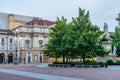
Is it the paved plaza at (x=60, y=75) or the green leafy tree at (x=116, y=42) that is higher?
the green leafy tree at (x=116, y=42)

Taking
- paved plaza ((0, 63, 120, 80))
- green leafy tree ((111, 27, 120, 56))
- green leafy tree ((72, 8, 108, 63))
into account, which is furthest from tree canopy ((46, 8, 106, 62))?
green leafy tree ((111, 27, 120, 56))

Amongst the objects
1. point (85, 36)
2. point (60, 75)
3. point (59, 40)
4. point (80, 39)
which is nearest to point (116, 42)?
point (59, 40)

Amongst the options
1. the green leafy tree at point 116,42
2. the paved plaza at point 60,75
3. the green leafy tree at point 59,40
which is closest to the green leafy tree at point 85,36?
the green leafy tree at point 59,40

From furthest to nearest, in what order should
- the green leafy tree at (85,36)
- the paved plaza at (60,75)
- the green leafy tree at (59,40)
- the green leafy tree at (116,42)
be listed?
the green leafy tree at (116,42) → the green leafy tree at (59,40) → the green leafy tree at (85,36) → the paved plaza at (60,75)

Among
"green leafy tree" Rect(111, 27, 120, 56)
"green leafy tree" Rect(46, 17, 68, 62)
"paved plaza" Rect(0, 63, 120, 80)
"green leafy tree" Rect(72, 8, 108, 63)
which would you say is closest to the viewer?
"paved plaza" Rect(0, 63, 120, 80)

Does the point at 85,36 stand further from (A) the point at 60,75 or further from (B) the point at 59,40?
(A) the point at 60,75

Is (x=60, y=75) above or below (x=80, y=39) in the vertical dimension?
below

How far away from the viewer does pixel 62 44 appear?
55.8 m

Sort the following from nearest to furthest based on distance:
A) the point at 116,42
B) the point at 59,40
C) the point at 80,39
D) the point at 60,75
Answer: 1. the point at 60,75
2. the point at 80,39
3. the point at 59,40
4. the point at 116,42

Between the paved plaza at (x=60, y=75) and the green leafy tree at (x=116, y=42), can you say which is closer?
the paved plaza at (x=60, y=75)

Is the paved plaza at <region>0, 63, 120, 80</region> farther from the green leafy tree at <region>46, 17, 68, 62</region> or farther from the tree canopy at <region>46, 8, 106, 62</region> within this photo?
the green leafy tree at <region>46, 17, 68, 62</region>

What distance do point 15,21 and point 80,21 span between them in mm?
55350

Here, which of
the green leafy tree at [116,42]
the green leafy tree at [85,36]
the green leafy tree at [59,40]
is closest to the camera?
the green leafy tree at [85,36]

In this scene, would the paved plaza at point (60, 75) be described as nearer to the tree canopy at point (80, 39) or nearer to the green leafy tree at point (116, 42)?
the tree canopy at point (80, 39)
